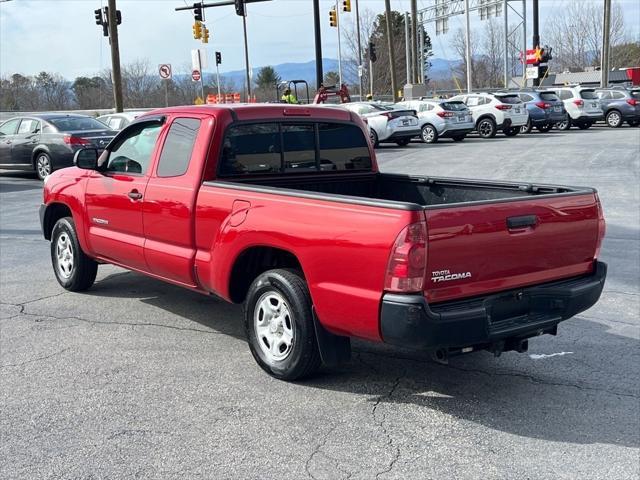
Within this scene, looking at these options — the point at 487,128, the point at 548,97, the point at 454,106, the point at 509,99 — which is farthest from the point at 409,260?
the point at 548,97

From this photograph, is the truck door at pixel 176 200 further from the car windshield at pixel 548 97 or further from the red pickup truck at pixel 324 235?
the car windshield at pixel 548 97

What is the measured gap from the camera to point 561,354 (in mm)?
5988

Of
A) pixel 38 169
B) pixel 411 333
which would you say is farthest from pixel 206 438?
pixel 38 169

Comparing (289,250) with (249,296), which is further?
(249,296)

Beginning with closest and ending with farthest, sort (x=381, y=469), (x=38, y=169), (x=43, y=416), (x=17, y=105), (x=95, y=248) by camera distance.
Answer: (x=381, y=469)
(x=43, y=416)
(x=95, y=248)
(x=38, y=169)
(x=17, y=105)

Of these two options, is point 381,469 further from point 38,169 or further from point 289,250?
point 38,169

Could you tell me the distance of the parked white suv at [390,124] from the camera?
2695cm

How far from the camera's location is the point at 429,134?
28859mm

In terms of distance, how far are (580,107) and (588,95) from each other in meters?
0.88

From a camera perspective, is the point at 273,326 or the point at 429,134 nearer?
the point at 273,326

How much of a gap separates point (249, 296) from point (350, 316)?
1.07 m

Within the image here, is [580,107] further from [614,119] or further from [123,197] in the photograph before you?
[123,197]

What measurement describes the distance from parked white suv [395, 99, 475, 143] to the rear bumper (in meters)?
23.8

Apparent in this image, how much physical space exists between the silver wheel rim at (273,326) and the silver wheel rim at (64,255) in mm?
3144
